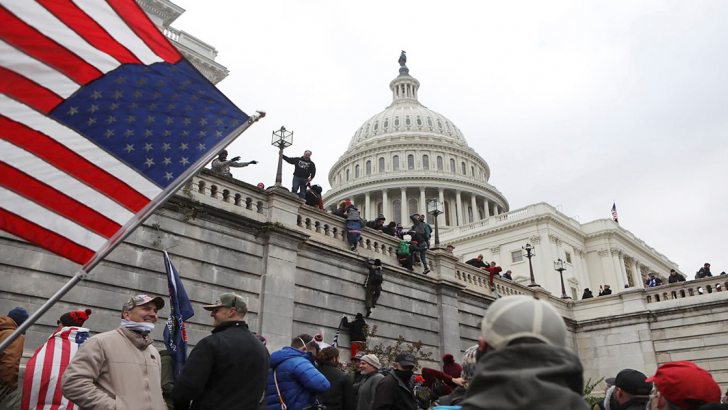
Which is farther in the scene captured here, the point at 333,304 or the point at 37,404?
the point at 333,304

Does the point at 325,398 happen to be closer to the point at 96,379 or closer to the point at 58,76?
the point at 96,379

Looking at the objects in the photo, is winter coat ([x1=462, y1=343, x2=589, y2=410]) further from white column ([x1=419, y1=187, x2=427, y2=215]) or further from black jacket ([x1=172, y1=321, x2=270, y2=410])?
white column ([x1=419, y1=187, x2=427, y2=215])

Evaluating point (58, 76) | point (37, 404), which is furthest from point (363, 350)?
point (58, 76)

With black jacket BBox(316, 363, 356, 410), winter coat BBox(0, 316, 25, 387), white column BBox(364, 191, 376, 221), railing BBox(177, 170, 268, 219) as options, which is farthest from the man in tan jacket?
white column BBox(364, 191, 376, 221)

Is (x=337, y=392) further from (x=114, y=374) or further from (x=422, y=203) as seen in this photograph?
(x=422, y=203)

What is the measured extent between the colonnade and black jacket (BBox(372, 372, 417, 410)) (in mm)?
71235

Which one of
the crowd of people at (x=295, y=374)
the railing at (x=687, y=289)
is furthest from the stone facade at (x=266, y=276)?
the crowd of people at (x=295, y=374)

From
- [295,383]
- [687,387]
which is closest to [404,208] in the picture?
[295,383]

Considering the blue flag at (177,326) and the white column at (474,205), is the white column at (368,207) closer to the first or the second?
the white column at (474,205)

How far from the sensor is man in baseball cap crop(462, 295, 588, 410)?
6.81 ft

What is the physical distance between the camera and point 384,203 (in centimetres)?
8025

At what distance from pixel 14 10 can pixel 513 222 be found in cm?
6050

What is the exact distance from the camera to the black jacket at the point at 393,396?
6.29m

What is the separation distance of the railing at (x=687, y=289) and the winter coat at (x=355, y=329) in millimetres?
17039
